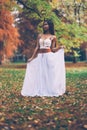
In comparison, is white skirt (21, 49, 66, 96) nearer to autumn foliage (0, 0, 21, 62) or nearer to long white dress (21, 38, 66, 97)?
long white dress (21, 38, 66, 97)

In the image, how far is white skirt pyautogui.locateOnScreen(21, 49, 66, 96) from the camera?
1327cm

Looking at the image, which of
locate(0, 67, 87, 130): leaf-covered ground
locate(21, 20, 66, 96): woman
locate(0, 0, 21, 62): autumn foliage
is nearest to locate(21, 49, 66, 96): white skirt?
locate(21, 20, 66, 96): woman

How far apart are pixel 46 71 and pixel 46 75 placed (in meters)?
0.13

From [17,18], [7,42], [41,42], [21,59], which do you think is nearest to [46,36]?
[41,42]

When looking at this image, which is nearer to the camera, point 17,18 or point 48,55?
point 48,55

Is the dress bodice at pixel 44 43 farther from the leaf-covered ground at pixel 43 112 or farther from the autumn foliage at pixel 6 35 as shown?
the autumn foliage at pixel 6 35

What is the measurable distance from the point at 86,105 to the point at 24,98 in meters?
2.37

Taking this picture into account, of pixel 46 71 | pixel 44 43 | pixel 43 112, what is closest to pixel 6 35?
pixel 46 71

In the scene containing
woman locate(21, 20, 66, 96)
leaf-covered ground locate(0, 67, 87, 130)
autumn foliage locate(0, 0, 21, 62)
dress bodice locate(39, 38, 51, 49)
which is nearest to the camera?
leaf-covered ground locate(0, 67, 87, 130)

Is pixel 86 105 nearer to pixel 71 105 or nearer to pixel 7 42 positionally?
pixel 71 105

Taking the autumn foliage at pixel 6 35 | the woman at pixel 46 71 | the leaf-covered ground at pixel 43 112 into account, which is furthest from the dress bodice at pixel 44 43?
the autumn foliage at pixel 6 35

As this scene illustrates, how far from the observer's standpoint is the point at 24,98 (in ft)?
42.7

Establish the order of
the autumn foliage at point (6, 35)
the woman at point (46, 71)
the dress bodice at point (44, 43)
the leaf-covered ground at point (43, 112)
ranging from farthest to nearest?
1. the autumn foliage at point (6, 35)
2. the woman at point (46, 71)
3. the dress bodice at point (44, 43)
4. the leaf-covered ground at point (43, 112)

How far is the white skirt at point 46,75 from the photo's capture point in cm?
1327
